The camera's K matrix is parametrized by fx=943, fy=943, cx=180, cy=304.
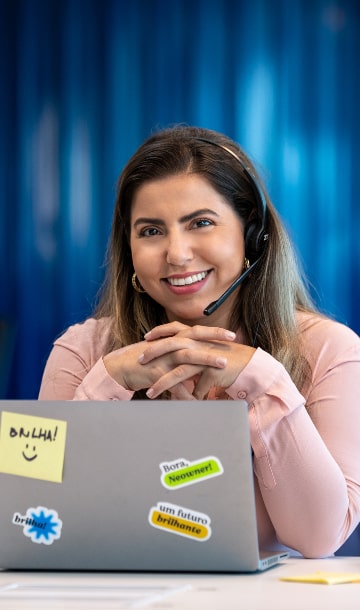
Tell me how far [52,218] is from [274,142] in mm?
907

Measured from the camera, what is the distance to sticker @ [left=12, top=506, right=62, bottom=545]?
111 centimetres

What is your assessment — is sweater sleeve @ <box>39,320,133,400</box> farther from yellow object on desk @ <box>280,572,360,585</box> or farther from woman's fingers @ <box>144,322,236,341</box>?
yellow object on desk @ <box>280,572,360,585</box>

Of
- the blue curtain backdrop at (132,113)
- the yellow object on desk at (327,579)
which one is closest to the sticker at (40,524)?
the yellow object on desk at (327,579)

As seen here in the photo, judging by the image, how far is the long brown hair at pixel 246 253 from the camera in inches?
67.4

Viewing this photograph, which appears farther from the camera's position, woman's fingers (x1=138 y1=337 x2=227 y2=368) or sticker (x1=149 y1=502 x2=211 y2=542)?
woman's fingers (x1=138 y1=337 x2=227 y2=368)

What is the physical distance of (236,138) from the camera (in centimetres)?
362

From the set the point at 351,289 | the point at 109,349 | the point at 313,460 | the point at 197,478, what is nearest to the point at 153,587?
the point at 197,478

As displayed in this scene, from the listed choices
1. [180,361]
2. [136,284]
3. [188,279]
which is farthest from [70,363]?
[180,361]

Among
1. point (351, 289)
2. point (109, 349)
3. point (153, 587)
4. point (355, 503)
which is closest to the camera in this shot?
point (153, 587)

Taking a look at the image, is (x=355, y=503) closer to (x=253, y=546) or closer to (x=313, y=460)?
(x=313, y=460)

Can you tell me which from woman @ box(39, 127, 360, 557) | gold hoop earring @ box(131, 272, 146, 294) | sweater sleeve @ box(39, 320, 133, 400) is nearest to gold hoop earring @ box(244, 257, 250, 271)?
woman @ box(39, 127, 360, 557)

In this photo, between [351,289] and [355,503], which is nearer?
[355,503]

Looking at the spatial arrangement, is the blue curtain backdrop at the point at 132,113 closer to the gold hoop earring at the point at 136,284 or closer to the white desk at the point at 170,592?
the gold hoop earring at the point at 136,284

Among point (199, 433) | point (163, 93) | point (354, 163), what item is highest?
point (163, 93)
